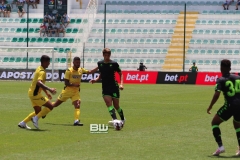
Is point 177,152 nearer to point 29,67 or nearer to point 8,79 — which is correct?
point 8,79

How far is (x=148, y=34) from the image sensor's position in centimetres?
5372

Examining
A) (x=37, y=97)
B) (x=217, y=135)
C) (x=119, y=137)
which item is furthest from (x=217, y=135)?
(x=37, y=97)

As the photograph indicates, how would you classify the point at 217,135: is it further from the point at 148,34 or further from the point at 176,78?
the point at 148,34

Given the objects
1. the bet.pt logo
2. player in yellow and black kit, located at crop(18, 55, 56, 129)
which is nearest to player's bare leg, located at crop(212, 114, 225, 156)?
player in yellow and black kit, located at crop(18, 55, 56, 129)

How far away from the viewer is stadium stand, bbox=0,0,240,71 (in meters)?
50.9

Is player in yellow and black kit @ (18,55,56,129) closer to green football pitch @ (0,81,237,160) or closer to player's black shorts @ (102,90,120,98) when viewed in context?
green football pitch @ (0,81,237,160)

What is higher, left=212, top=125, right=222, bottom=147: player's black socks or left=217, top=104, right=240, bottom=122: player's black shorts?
left=217, top=104, right=240, bottom=122: player's black shorts

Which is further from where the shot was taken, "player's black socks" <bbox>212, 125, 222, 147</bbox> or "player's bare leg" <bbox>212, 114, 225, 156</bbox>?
"player's black socks" <bbox>212, 125, 222, 147</bbox>

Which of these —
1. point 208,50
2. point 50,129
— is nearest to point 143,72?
point 208,50

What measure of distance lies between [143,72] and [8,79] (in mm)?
10189

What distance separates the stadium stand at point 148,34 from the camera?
50.9 meters

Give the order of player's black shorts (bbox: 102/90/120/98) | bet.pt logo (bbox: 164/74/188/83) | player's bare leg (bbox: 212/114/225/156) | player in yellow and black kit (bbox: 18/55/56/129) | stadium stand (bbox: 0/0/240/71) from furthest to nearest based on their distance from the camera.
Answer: stadium stand (bbox: 0/0/240/71)
bet.pt logo (bbox: 164/74/188/83)
player's black shorts (bbox: 102/90/120/98)
player in yellow and black kit (bbox: 18/55/56/129)
player's bare leg (bbox: 212/114/225/156)

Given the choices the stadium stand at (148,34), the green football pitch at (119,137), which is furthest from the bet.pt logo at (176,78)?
the green football pitch at (119,137)

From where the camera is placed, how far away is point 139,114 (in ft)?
65.4
